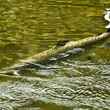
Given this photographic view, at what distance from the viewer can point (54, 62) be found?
7.82 m

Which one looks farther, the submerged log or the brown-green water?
the submerged log

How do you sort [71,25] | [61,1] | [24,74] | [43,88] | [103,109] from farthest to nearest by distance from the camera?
[61,1] → [71,25] → [24,74] → [43,88] → [103,109]

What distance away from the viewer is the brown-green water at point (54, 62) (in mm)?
6094

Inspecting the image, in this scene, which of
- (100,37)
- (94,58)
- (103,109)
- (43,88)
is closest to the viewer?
(103,109)

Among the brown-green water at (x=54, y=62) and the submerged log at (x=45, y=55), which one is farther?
the submerged log at (x=45, y=55)

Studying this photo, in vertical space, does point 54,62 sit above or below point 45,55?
below

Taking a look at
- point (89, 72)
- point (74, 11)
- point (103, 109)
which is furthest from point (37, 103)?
point (74, 11)

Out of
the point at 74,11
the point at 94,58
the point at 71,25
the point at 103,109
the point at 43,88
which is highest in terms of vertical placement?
the point at 74,11

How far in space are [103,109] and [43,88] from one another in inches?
47.0

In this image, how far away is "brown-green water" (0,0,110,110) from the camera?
6.09 m

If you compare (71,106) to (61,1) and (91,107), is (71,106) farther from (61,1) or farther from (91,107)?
(61,1)

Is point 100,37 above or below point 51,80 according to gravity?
above

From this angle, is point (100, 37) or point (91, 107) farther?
point (100, 37)

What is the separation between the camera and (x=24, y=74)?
712 centimetres
